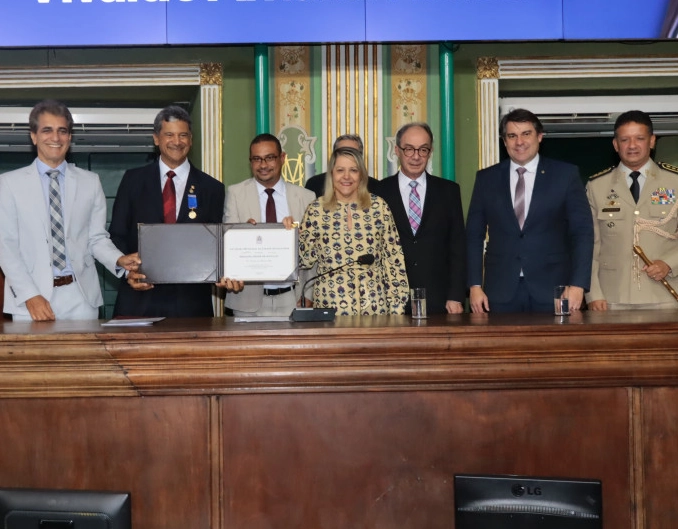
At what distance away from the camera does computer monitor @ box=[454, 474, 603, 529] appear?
4.33 ft

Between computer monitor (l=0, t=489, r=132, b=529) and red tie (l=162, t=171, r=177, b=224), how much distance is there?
2.02 m

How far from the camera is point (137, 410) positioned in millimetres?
1388

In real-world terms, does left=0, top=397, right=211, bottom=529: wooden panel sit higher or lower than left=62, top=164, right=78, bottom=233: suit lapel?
lower

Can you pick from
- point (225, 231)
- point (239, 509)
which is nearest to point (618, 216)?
point (225, 231)

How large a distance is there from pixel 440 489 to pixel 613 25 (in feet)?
10.1

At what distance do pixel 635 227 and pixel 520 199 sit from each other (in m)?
0.52

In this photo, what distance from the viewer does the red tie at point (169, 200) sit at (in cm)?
330

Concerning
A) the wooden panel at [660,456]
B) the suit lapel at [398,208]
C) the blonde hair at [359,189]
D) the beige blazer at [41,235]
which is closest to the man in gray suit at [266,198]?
the suit lapel at [398,208]

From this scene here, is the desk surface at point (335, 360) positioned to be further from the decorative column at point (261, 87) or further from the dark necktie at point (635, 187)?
the decorative column at point (261, 87)

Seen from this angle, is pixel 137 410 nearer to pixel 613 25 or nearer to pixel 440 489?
pixel 440 489

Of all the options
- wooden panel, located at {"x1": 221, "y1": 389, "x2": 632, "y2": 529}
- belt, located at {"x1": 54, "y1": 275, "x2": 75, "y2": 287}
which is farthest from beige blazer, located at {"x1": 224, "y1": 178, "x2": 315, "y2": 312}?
wooden panel, located at {"x1": 221, "y1": 389, "x2": 632, "y2": 529}

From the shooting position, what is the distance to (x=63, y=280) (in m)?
2.93

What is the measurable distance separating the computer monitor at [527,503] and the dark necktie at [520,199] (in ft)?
6.49

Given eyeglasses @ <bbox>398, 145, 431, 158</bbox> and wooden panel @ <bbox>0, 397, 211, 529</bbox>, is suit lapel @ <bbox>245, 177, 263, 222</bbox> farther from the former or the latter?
wooden panel @ <bbox>0, 397, 211, 529</bbox>
